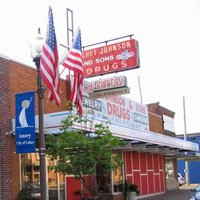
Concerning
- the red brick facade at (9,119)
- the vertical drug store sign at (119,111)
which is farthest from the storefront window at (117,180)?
the red brick facade at (9,119)

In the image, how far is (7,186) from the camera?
13.0m

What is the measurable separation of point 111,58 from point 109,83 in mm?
1490

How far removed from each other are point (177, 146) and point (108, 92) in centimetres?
1010

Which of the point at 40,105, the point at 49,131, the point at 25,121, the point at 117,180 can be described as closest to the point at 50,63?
the point at 40,105

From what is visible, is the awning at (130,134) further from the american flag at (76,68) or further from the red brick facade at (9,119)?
the american flag at (76,68)

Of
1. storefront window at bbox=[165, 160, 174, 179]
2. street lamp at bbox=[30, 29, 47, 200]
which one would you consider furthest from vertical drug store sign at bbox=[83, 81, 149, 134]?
storefront window at bbox=[165, 160, 174, 179]

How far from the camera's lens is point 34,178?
571 inches

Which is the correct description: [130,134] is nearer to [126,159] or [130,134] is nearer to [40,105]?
[126,159]

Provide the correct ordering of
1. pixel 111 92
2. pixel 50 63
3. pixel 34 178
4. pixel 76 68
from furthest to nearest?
pixel 111 92 → pixel 34 178 → pixel 76 68 → pixel 50 63

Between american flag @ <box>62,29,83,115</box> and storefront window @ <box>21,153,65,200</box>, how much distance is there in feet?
13.3

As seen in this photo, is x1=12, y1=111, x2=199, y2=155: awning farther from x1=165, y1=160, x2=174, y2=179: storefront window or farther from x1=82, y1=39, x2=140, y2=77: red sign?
x1=165, y1=160, x2=174, y2=179: storefront window

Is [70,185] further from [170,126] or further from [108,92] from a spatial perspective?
[170,126]

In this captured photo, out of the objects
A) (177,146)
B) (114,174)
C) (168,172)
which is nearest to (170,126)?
→ (168,172)

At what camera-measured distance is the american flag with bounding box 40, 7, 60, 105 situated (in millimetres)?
9062
